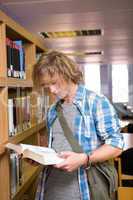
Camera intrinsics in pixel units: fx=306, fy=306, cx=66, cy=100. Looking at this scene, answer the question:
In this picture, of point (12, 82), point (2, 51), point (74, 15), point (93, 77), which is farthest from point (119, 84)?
point (2, 51)

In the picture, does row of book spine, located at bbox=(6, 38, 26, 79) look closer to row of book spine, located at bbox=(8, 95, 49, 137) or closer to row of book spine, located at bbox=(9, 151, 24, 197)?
row of book spine, located at bbox=(8, 95, 49, 137)

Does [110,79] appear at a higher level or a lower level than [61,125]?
higher

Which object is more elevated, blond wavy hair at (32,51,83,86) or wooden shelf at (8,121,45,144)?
blond wavy hair at (32,51,83,86)

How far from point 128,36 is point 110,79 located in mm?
5198

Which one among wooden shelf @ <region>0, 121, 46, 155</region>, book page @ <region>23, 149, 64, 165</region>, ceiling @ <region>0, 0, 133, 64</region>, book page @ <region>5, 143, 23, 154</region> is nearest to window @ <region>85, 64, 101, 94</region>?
ceiling @ <region>0, 0, 133, 64</region>

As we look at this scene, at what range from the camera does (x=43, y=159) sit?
53.3 inches

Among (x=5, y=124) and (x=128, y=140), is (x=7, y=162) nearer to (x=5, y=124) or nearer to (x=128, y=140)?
(x=5, y=124)

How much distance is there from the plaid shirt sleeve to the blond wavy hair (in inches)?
6.6

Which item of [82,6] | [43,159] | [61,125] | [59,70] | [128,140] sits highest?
[82,6]

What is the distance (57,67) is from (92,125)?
31 centimetres

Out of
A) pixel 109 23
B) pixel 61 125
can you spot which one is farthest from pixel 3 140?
pixel 109 23

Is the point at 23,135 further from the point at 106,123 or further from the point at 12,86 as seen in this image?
the point at 106,123

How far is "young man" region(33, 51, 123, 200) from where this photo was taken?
1.39 m

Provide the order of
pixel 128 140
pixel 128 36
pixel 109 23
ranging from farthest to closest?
pixel 128 140, pixel 128 36, pixel 109 23
